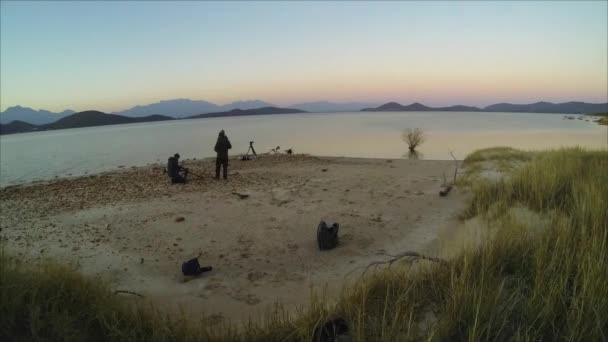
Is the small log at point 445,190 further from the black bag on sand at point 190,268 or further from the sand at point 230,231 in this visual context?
the black bag on sand at point 190,268

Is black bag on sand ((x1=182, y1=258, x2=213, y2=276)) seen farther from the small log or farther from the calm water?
the calm water

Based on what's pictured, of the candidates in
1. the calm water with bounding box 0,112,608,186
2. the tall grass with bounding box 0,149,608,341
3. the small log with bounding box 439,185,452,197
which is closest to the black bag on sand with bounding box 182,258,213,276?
the tall grass with bounding box 0,149,608,341

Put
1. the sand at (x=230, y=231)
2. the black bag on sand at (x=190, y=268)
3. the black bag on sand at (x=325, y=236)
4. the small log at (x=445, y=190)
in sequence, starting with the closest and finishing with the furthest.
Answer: the sand at (x=230, y=231)
the black bag on sand at (x=190, y=268)
the black bag on sand at (x=325, y=236)
the small log at (x=445, y=190)

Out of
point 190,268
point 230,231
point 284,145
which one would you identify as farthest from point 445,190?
point 284,145

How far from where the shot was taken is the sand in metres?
4.73

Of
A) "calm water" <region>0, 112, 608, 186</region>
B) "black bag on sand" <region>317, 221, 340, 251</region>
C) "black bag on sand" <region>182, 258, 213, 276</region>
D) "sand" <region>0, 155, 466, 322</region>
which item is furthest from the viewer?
"calm water" <region>0, 112, 608, 186</region>

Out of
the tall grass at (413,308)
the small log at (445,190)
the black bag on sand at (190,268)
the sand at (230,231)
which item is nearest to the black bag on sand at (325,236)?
the sand at (230,231)

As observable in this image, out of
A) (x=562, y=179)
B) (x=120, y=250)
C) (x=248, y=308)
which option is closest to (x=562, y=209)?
(x=562, y=179)

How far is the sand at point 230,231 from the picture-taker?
15.5ft

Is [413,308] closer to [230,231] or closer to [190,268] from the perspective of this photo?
[190,268]

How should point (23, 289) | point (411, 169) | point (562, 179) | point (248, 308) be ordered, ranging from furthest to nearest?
point (411, 169), point (562, 179), point (248, 308), point (23, 289)

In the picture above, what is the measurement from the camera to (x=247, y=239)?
6.64 metres

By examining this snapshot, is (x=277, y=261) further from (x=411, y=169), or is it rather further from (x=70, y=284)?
(x=411, y=169)

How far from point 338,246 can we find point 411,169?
9853 millimetres
